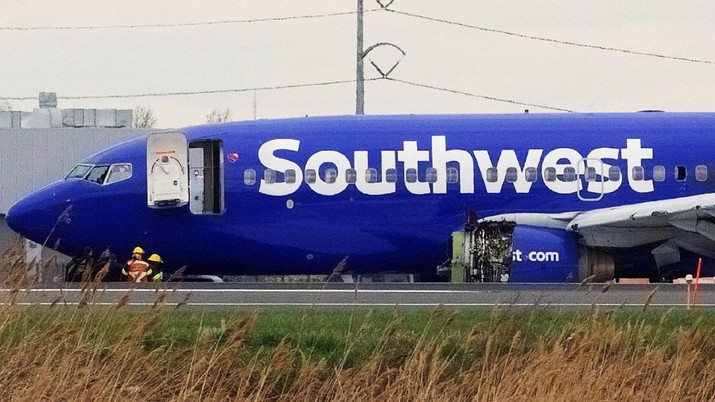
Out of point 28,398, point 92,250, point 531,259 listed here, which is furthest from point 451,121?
point 28,398

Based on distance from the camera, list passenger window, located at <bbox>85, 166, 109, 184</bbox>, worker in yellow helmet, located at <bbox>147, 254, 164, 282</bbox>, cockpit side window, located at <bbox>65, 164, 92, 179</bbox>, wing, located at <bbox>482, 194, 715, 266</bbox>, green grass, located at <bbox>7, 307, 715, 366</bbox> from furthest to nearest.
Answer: cockpit side window, located at <bbox>65, 164, 92, 179</bbox> < passenger window, located at <bbox>85, 166, 109, 184</bbox> < worker in yellow helmet, located at <bbox>147, 254, 164, 282</bbox> < wing, located at <bbox>482, 194, 715, 266</bbox> < green grass, located at <bbox>7, 307, 715, 366</bbox>

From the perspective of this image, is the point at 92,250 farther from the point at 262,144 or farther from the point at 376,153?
the point at 376,153

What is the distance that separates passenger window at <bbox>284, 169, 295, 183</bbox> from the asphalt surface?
3674 millimetres

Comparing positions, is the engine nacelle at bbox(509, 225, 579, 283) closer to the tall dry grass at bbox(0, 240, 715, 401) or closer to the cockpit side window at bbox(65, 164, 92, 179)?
the cockpit side window at bbox(65, 164, 92, 179)

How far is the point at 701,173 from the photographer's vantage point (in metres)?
30.8

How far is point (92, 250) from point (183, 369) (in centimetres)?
1628

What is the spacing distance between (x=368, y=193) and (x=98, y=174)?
17.9 feet

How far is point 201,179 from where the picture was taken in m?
31.1

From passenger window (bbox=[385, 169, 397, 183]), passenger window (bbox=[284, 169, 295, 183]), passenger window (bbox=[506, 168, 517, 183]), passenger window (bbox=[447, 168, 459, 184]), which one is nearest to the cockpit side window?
passenger window (bbox=[284, 169, 295, 183])

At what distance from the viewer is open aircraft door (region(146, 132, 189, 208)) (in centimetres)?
3036

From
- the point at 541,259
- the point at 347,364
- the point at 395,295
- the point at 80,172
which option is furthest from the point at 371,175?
the point at 347,364

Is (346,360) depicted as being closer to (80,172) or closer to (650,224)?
(650,224)

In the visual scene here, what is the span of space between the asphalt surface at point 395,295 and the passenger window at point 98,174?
493 cm

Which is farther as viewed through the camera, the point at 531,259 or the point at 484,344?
the point at 531,259
